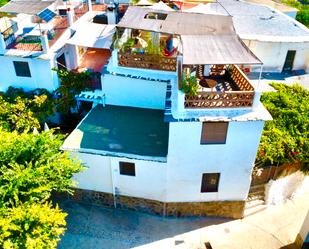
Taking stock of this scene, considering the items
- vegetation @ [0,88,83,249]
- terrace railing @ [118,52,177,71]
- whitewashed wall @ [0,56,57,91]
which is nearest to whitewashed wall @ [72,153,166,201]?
vegetation @ [0,88,83,249]

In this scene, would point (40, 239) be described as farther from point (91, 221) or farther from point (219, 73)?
point (219, 73)

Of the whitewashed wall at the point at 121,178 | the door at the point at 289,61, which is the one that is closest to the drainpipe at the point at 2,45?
the whitewashed wall at the point at 121,178

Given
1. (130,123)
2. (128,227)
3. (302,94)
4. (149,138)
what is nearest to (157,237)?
(128,227)

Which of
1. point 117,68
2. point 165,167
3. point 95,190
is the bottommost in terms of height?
point 95,190

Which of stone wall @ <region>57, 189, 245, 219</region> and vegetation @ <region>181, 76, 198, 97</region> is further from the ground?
vegetation @ <region>181, 76, 198, 97</region>

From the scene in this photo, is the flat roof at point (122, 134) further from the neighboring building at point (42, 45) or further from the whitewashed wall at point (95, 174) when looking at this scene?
the neighboring building at point (42, 45)

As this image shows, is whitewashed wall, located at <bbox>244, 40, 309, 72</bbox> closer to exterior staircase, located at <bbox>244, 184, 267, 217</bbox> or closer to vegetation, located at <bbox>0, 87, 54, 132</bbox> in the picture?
exterior staircase, located at <bbox>244, 184, 267, 217</bbox>
